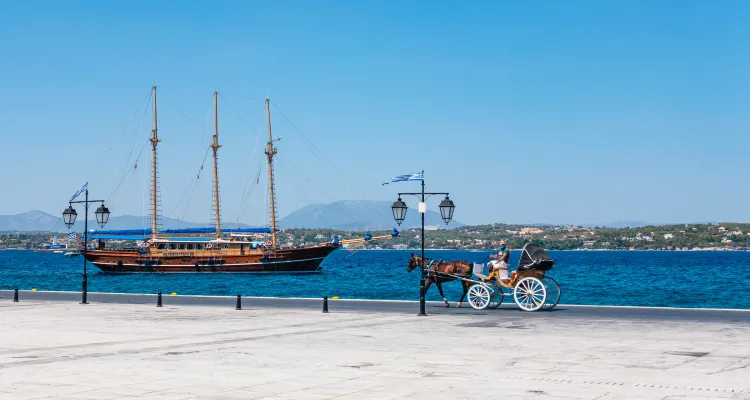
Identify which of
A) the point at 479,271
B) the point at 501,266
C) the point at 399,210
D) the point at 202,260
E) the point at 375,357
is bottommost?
the point at 375,357

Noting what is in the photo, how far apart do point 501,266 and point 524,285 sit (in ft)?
3.72

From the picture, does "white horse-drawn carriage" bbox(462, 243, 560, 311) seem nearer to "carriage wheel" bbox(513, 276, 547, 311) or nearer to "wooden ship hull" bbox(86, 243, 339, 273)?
"carriage wheel" bbox(513, 276, 547, 311)

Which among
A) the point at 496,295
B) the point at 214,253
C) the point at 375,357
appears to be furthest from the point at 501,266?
the point at 214,253

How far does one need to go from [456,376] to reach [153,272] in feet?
340

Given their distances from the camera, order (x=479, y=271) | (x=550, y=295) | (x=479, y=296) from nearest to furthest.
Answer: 1. (x=479, y=271)
2. (x=479, y=296)
3. (x=550, y=295)

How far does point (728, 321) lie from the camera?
86.9ft

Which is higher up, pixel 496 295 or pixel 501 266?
pixel 501 266

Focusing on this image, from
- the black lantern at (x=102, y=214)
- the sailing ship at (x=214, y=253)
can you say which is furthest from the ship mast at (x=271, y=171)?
the black lantern at (x=102, y=214)

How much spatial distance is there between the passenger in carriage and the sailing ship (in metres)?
81.7

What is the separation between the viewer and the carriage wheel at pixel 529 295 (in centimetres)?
2980

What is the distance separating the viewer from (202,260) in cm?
11412

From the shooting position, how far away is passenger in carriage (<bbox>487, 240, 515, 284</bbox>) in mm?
29578

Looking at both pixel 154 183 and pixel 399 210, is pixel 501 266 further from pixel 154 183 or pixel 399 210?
pixel 154 183

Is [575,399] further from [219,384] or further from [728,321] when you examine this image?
[728,321]
